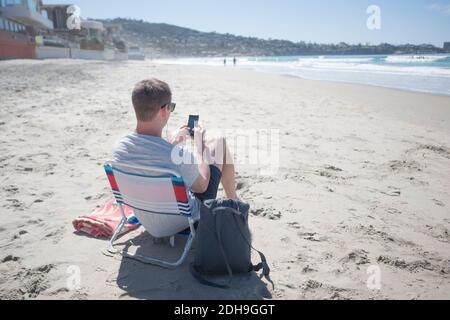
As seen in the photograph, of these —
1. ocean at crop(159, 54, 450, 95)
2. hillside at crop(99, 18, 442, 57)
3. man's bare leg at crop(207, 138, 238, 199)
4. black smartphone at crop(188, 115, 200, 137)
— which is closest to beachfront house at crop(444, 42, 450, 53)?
ocean at crop(159, 54, 450, 95)

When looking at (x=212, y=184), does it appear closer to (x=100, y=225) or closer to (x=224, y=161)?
(x=224, y=161)

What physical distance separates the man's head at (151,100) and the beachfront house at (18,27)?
26.9 metres

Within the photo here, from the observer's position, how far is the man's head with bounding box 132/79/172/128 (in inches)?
90.5

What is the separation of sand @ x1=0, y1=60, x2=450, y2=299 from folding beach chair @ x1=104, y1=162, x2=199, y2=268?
28cm

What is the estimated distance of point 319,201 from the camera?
352 centimetres

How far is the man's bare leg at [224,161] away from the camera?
2.68m

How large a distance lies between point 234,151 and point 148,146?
114 inches

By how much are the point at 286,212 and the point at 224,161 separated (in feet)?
2.83

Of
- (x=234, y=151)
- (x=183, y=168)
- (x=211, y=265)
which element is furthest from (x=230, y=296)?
(x=234, y=151)

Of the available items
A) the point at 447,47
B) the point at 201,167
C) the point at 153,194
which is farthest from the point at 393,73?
the point at 447,47

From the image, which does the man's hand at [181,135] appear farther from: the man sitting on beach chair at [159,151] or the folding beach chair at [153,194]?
the folding beach chair at [153,194]

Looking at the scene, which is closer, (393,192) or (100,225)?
(100,225)

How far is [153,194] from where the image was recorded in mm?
2365
